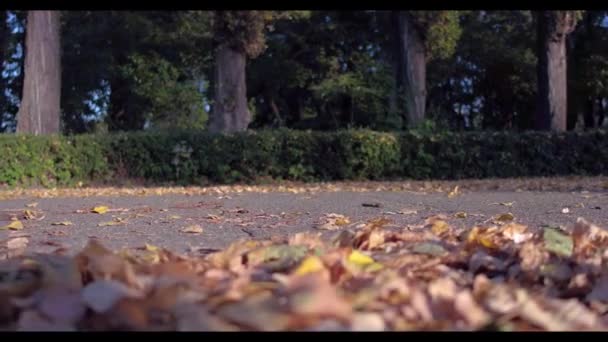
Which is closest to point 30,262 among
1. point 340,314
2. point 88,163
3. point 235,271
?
point 235,271

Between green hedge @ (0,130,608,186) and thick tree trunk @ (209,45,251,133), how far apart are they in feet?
10.2

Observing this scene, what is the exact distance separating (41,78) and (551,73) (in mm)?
13303

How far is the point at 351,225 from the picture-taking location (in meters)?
4.43

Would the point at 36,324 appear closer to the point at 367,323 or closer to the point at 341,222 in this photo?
the point at 367,323

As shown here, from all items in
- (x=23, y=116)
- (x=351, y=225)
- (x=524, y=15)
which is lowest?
(x=351, y=225)

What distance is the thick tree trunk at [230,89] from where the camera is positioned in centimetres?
1727

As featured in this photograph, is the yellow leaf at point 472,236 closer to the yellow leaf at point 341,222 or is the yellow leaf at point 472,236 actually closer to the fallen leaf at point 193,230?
the yellow leaf at point 341,222

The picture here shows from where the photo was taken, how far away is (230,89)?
56.7 feet

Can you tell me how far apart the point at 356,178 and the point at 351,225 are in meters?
10.1

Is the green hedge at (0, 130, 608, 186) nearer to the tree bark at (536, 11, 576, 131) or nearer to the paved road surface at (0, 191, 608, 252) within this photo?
the tree bark at (536, 11, 576, 131)

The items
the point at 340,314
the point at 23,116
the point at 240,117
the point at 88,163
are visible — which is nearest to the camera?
the point at 340,314

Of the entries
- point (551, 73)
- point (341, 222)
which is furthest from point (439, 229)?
point (551, 73)

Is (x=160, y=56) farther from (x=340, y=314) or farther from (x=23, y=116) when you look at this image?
(x=340, y=314)

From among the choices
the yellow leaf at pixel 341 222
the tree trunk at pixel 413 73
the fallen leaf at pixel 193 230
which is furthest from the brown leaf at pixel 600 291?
the tree trunk at pixel 413 73
